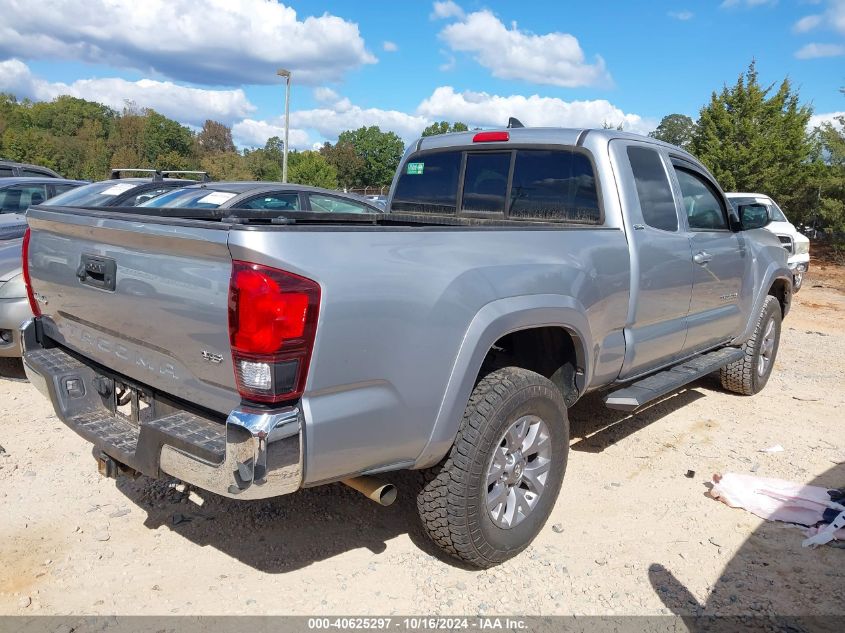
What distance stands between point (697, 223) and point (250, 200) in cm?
454

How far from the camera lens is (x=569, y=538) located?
3.43m

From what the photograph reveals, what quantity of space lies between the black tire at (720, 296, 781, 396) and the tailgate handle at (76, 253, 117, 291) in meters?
4.94

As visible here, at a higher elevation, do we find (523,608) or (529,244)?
(529,244)

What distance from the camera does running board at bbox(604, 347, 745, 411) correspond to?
3.79 m

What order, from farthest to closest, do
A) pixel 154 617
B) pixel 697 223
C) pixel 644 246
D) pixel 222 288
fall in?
pixel 697 223 → pixel 644 246 → pixel 154 617 → pixel 222 288

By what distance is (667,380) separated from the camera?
4.23 meters

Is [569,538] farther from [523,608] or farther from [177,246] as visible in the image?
[177,246]

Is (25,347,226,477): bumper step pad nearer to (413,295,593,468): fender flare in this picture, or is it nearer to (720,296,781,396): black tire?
(413,295,593,468): fender flare

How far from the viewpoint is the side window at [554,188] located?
3.89 meters

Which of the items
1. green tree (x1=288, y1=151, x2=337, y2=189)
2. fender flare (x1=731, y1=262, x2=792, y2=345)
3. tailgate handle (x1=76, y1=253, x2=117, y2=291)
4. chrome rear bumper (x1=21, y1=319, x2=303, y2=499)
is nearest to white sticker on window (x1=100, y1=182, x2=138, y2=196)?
chrome rear bumper (x1=21, y1=319, x2=303, y2=499)

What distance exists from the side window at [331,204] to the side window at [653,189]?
4.40m

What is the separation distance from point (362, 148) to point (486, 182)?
8964cm

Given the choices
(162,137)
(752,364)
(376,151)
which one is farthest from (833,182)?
(376,151)

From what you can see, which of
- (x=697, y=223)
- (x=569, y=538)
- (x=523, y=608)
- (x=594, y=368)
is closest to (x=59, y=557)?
(x=523, y=608)
